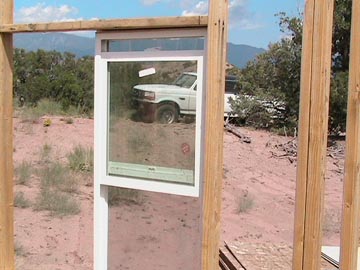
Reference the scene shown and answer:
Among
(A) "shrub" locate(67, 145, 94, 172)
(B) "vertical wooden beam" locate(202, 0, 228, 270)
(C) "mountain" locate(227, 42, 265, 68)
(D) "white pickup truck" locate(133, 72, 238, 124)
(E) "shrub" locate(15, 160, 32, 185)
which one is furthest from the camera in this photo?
(C) "mountain" locate(227, 42, 265, 68)

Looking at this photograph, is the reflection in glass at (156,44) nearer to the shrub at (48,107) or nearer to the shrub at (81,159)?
the shrub at (81,159)

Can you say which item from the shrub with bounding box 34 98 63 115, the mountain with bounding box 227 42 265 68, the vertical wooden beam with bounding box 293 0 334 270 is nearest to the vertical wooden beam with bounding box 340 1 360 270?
the vertical wooden beam with bounding box 293 0 334 270

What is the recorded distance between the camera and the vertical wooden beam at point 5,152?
10.4 feet

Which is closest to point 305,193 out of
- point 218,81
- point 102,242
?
point 218,81

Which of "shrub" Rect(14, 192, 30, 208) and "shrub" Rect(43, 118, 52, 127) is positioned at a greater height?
"shrub" Rect(43, 118, 52, 127)

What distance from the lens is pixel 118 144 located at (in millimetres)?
2982

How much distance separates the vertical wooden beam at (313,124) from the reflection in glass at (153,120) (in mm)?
572

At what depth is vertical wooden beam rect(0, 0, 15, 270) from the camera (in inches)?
125

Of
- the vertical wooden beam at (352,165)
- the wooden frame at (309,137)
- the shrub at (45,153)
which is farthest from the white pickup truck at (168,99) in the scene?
the shrub at (45,153)

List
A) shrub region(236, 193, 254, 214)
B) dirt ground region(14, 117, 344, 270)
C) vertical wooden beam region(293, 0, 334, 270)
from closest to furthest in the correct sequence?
vertical wooden beam region(293, 0, 334, 270) → dirt ground region(14, 117, 344, 270) → shrub region(236, 193, 254, 214)

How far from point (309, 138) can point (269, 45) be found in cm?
1095

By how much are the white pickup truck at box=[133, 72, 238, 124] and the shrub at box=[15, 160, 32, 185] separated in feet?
17.5

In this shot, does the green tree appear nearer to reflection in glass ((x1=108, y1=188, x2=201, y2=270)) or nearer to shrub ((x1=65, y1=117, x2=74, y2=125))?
shrub ((x1=65, y1=117, x2=74, y2=125))

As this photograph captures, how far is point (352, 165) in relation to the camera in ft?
7.91
